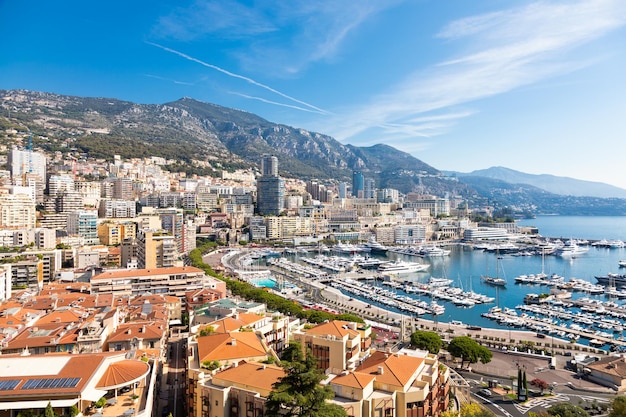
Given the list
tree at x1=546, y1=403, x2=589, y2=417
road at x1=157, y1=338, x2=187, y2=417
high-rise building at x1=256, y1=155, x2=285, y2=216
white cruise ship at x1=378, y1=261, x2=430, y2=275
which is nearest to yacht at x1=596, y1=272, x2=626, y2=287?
white cruise ship at x1=378, y1=261, x2=430, y2=275

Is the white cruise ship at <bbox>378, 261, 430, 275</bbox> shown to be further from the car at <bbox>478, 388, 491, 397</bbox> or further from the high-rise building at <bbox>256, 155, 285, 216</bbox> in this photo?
the high-rise building at <bbox>256, 155, 285, 216</bbox>

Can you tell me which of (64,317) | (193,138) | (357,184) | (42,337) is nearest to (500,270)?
(64,317)

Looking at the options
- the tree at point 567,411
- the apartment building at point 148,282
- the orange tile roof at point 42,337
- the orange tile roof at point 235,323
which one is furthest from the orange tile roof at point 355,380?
the apartment building at point 148,282

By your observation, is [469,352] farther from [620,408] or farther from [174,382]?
[174,382]

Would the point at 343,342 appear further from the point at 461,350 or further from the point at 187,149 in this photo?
the point at 187,149

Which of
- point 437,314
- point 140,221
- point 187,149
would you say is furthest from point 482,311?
point 187,149

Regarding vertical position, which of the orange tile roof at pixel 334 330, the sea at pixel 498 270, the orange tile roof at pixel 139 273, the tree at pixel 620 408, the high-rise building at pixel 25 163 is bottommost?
the sea at pixel 498 270

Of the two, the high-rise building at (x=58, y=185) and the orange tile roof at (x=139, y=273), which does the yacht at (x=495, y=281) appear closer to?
the orange tile roof at (x=139, y=273)
